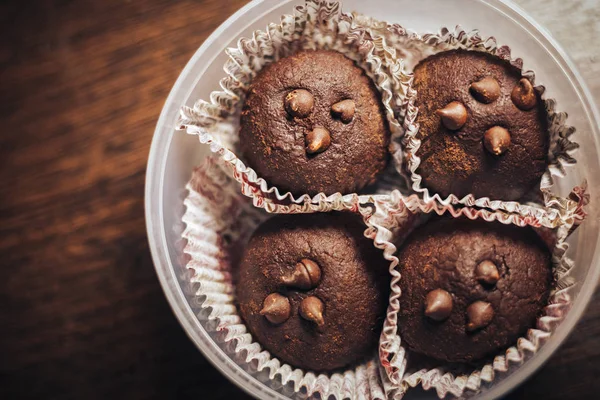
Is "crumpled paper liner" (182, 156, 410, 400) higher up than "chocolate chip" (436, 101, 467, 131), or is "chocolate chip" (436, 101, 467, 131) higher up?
"chocolate chip" (436, 101, 467, 131)

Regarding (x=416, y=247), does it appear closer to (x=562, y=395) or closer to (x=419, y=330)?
(x=419, y=330)

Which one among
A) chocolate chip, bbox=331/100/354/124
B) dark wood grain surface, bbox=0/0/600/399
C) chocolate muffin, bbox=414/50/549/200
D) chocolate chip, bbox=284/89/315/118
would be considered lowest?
dark wood grain surface, bbox=0/0/600/399

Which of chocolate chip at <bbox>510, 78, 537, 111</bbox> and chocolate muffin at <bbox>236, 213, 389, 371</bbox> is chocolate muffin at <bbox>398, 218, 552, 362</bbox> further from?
chocolate chip at <bbox>510, 78, 537, 111</bbox>

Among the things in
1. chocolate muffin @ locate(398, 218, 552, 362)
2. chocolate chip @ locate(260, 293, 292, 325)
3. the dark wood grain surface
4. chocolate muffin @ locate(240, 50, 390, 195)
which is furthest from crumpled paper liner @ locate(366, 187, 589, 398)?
the dark wood grain surface

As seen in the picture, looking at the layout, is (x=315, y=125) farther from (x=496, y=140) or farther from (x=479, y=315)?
(x=479, y=315)

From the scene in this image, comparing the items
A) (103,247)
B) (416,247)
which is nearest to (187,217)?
(103,247)
